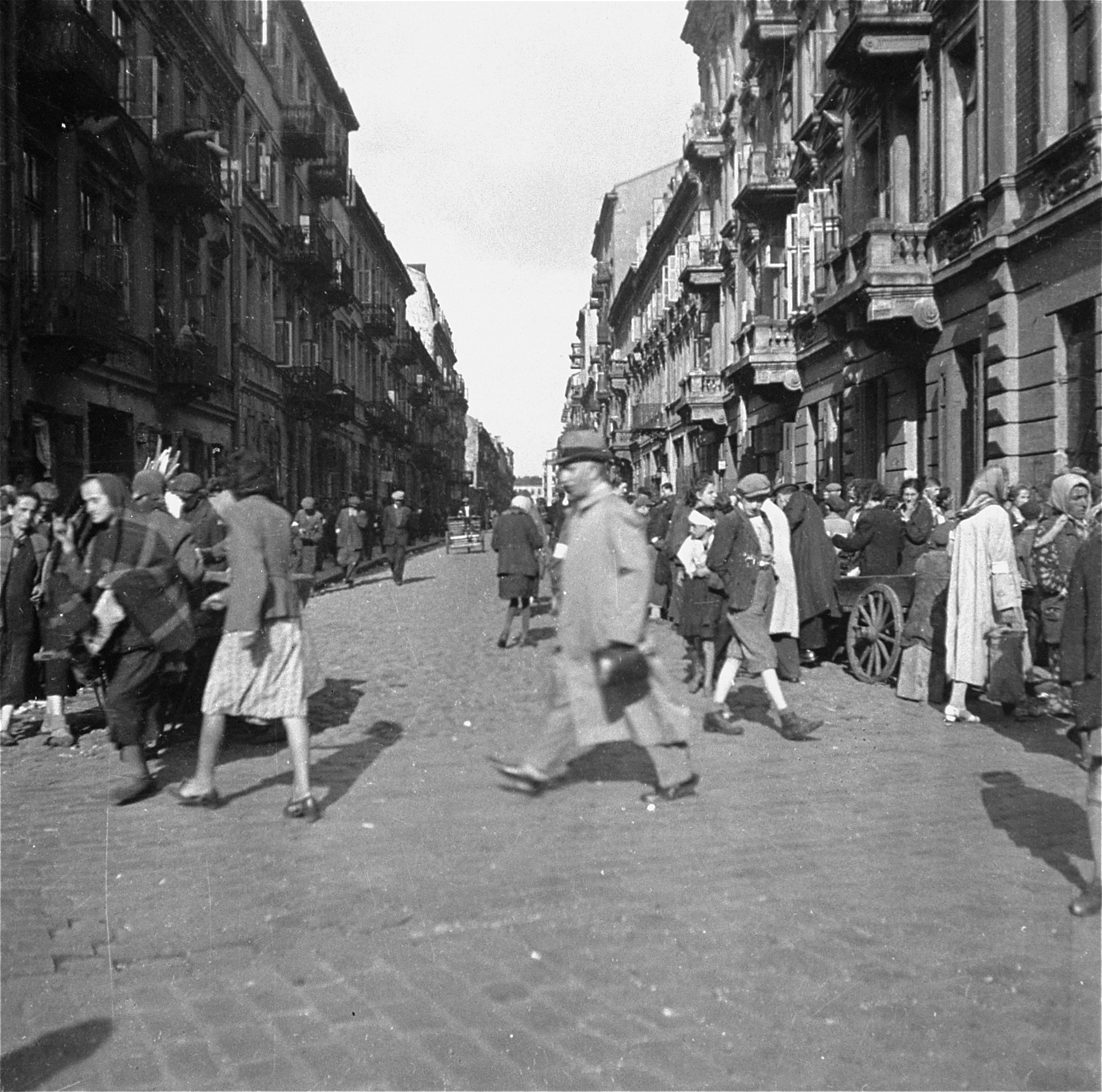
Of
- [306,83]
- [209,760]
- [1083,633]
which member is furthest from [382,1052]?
[306,83]

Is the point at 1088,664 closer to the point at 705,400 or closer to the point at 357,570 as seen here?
the point at 357,570

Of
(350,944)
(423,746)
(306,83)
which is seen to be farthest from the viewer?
(423,746)

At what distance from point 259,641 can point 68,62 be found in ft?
35.1

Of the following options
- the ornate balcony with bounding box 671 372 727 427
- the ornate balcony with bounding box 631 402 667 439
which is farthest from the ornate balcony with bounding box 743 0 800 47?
the ornate balcony with bounding box 631 402 667 439

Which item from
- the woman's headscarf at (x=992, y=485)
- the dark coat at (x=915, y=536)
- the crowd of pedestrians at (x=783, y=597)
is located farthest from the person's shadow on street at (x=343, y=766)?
the dark coat at (x=915, y=536)

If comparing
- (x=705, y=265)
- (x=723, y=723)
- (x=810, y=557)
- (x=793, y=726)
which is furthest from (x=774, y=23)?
(x=723, y=723)

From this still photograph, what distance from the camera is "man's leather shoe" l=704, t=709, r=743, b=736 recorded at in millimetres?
4203

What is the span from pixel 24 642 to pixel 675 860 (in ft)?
17.9

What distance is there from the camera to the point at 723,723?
178 inches

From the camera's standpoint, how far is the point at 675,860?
369 cm

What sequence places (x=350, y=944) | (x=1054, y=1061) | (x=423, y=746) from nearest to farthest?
1. (x=1054, y=1061)
2. (x=350, y=944)
3. (x=423, y=746)

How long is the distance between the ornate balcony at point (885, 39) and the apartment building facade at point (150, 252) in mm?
7738

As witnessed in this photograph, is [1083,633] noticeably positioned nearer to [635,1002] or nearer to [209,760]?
[635,1002]

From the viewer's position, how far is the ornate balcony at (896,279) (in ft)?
48.4
